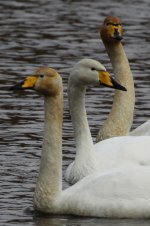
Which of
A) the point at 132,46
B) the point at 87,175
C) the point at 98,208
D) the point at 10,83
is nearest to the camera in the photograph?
the point at 98,208

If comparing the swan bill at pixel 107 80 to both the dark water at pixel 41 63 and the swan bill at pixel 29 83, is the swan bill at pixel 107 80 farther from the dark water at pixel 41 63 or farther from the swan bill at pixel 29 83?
the dark water at pixel 41 63

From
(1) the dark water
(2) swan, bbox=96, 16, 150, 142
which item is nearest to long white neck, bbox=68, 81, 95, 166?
(1) the dark water

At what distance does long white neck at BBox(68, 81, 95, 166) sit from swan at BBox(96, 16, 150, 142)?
1.91 metres

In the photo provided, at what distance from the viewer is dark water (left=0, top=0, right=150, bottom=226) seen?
42.5ft

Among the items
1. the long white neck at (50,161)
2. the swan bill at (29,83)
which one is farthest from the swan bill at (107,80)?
the swan bill at (29,83)

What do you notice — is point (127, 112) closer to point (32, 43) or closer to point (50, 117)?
point (50, 117)

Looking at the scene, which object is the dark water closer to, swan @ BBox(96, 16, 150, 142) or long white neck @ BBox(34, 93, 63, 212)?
long white neck @ BBox(34, 93, 63, 212)

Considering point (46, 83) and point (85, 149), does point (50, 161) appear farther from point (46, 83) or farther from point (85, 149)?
point (85, 149)

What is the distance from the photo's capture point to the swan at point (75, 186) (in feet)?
39.0

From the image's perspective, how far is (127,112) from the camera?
53.1 ft

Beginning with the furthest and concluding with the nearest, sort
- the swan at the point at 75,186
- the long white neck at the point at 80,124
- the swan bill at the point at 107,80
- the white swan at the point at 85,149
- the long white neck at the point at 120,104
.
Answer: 1. the long white neck at the point at 120,104
2. the long white neck at the point at 80,124
3. the white swan at the point at 85,149
4. the swan bill at the point at 107,80
5. the swan at the point at 75,186

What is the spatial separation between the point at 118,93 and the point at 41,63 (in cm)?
480

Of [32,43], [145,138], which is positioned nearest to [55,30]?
[32,43]

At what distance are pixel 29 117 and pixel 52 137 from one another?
452 centimetres
